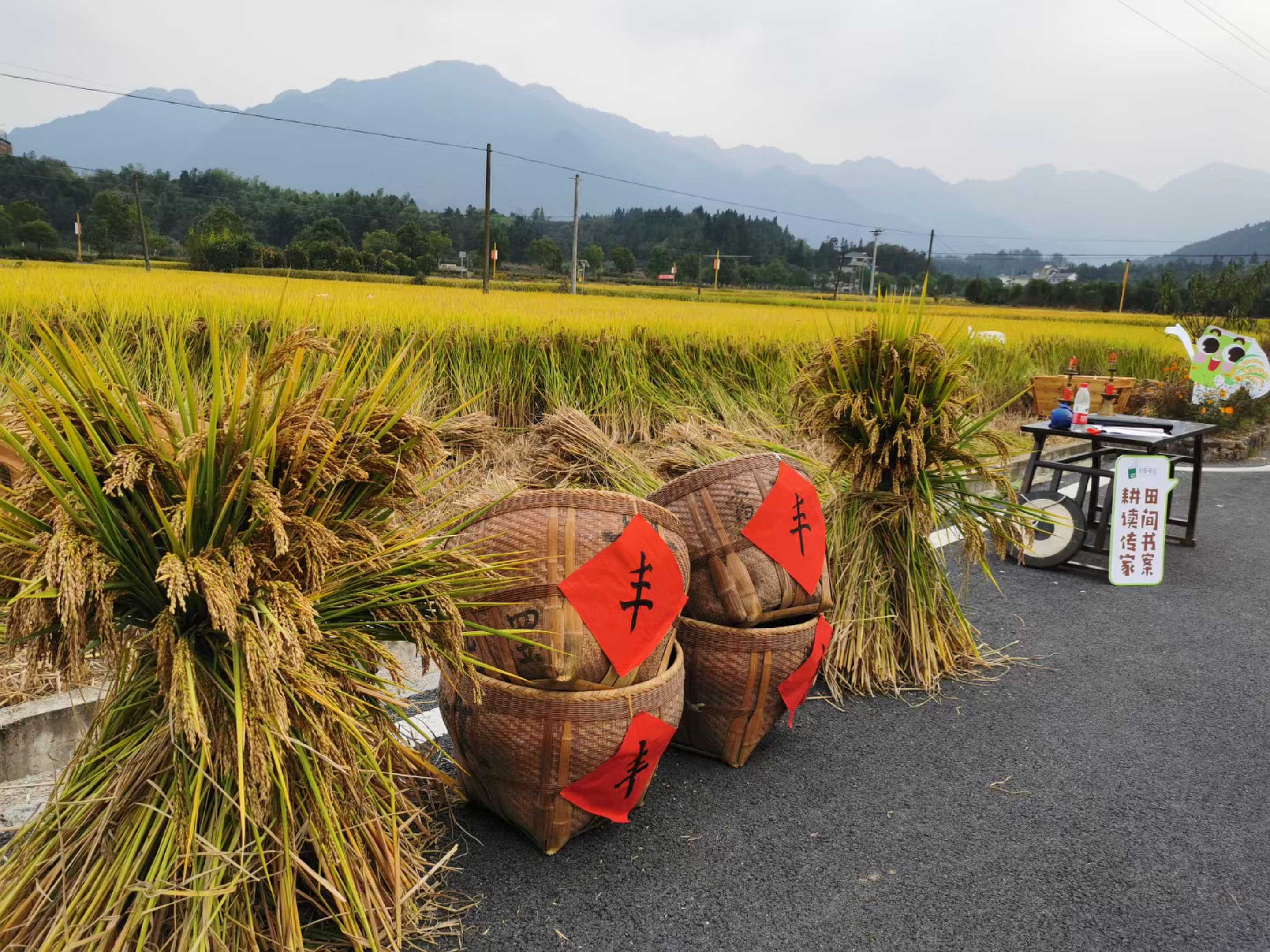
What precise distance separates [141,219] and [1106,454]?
3651cm

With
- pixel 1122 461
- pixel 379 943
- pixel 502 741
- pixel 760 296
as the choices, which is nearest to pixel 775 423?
pixel 1122 461

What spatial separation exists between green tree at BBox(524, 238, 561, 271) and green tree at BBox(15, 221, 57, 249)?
2885 cm

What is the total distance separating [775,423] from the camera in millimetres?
6941

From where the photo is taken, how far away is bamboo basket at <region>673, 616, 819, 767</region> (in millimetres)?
2752

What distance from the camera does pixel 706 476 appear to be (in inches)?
109

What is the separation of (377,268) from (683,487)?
1164 inches

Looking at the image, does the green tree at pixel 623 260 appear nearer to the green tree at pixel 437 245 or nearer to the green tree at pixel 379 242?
the green tree at pixel 437 245

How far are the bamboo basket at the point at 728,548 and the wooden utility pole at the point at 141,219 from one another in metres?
33.8

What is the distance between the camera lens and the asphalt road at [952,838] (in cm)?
211

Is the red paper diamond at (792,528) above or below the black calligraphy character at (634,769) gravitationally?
above

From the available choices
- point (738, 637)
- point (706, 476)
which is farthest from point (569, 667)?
point (706, 476)

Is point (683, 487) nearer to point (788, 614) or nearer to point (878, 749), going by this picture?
point (788, 614)

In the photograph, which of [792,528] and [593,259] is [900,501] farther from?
[593,259]

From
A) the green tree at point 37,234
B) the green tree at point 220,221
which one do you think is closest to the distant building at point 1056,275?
the green tree at point 220,221
